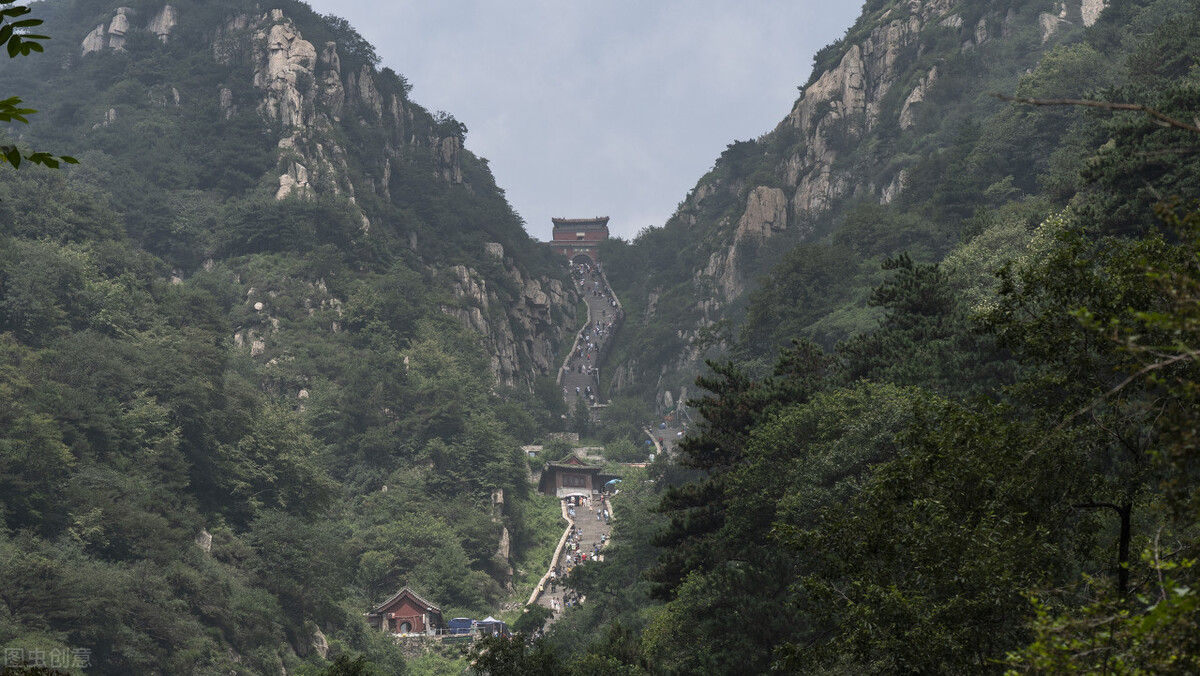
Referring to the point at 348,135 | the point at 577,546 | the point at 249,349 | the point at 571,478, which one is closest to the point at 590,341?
the point at 571,478

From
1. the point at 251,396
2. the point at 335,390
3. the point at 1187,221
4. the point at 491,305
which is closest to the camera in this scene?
the point at 1187,221

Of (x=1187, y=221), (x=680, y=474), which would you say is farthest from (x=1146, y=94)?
(x=1187, y=221)

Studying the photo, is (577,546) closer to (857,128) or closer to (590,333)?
(857,128)

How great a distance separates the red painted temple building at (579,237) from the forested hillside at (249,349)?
7637 millimetres

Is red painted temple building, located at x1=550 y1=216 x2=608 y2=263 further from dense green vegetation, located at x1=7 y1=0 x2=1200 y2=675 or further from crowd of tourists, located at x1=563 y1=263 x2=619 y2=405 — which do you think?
dense green vegetation, located at x1=7 y1=0 x2=1200 y2=675

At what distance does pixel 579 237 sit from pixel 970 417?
9789cm

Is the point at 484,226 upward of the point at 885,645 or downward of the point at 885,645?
upward

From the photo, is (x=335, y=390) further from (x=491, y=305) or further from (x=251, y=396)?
(x=491, y=305)

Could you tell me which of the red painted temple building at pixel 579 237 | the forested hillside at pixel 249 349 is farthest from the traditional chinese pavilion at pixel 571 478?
the red painted temple building at pixel 579 237

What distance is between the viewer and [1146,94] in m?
33.2

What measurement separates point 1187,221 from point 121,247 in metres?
52.2

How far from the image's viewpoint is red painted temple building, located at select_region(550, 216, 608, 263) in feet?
352

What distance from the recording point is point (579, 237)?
354ft

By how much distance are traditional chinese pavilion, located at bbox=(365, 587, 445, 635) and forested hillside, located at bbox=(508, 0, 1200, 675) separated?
7059 mm
